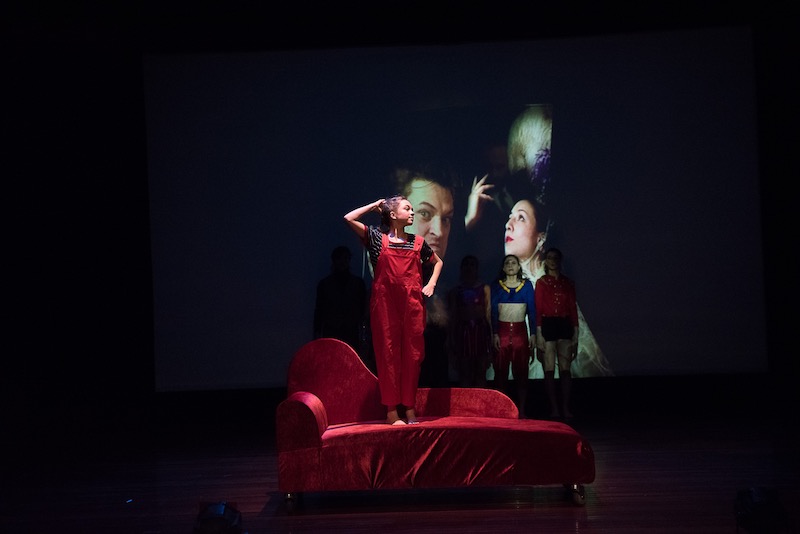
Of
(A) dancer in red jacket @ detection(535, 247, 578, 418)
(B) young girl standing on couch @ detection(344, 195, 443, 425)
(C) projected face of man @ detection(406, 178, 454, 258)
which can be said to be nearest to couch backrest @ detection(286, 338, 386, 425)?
(B) young girl standing on couch @ detection(344, 195, 443, 425)

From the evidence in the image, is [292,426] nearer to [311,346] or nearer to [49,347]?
[311,346]

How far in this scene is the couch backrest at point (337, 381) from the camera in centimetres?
412

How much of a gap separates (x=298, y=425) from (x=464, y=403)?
3.19 ft

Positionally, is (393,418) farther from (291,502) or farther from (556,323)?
(556,323)

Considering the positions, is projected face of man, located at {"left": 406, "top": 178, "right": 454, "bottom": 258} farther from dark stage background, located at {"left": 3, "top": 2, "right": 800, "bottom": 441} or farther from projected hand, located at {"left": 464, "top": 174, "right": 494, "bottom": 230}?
dark stage background, located at {"left": 3, "top": 2, "right": 800, "bottom": 441}

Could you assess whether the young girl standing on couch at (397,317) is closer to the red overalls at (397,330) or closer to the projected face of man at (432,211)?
the red overalls at (397,330)

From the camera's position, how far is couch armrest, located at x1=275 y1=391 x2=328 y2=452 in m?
3.69

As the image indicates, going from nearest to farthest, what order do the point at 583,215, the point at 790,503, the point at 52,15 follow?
the point at 790,503
the point at 52,15
the point at 583,215

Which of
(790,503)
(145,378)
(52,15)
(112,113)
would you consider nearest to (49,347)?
(145,378)

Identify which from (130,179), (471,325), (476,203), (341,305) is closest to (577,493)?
(471,325)

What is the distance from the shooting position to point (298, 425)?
3.71m

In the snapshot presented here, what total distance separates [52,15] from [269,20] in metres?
1.77

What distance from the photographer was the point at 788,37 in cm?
672

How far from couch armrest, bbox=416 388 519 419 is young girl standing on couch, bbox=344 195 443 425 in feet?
0.76
